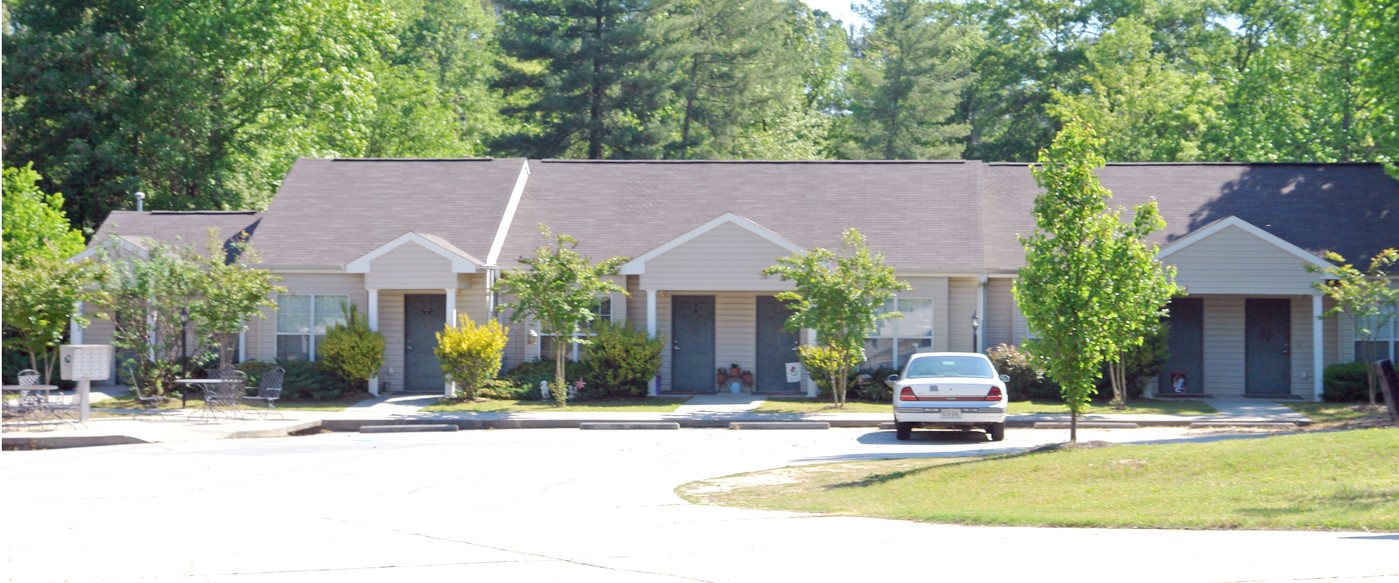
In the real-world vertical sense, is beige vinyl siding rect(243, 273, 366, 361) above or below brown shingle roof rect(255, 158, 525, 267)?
below

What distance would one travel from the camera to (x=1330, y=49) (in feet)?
120

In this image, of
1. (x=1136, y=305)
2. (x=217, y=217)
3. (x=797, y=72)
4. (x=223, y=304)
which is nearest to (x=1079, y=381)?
(x=1136, y=305)

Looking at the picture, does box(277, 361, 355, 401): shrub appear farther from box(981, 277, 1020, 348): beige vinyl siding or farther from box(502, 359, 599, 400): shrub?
box(981, 277, 1020, 348): beige vinyl siding

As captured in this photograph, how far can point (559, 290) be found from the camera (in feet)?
78.1

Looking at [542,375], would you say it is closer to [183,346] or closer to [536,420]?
[536,420]

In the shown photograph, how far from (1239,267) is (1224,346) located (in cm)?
234

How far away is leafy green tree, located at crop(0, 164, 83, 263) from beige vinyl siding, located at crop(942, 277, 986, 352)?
21.7m

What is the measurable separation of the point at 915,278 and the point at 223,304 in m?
Answer: 14.7

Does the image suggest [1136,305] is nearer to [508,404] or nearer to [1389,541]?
[1389,541]

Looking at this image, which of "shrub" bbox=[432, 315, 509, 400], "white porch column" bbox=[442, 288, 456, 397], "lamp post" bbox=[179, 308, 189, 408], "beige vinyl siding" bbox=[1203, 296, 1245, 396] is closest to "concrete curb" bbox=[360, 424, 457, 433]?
"shrub" bbox=[432, 315, 509, 400]

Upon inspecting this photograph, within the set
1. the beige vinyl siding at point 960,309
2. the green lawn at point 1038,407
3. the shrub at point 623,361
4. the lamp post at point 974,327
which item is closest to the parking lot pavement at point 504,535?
the green lawn at point 1038,407

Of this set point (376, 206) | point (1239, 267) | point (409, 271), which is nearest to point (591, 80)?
point (376, 206)

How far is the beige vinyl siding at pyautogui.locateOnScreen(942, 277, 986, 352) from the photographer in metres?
26.3

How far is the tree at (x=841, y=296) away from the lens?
23047mm
